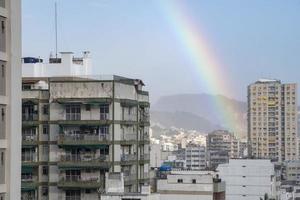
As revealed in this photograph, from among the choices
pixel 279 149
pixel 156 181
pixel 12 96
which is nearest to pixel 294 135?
pixel 279 149

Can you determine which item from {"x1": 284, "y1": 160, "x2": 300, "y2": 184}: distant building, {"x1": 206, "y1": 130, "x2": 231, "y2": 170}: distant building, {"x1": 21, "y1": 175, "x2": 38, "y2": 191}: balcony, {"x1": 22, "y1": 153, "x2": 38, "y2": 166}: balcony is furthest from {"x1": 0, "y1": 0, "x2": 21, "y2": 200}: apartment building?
{"x1": 206, "y1": 130, "x2": 231, "y2": 170}: distant building

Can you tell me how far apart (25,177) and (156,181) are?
264 inches

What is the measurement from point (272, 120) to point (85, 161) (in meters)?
92.3

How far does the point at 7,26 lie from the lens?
31.2 feet

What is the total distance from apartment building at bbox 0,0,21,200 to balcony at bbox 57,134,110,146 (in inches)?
517

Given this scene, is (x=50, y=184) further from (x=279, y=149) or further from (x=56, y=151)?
(x=279, y=149)

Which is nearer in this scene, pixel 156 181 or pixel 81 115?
pixel 81 115

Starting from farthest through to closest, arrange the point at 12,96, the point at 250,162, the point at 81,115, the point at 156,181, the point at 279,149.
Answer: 1. the point at 279,149
2. the point at 250,162
3. the point at 156,181
4. the point at 81,115
5. the point at 12,96

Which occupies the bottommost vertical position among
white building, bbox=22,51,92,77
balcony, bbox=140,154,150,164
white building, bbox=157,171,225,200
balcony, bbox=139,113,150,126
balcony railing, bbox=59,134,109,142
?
white building, bbox=157,171,225,200

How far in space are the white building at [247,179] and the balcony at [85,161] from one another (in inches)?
793

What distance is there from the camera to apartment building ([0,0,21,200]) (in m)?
9.31

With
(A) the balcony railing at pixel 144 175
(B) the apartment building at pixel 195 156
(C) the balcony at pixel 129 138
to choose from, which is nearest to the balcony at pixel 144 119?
(C) the balcony at pixel 129 138

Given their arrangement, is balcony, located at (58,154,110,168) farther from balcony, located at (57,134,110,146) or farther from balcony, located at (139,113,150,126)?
balcony, located at (139,113,150,126)

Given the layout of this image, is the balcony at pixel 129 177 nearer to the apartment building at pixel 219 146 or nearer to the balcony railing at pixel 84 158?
the balcony railing at pixel 84 158
